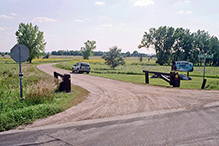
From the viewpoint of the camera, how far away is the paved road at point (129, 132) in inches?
182

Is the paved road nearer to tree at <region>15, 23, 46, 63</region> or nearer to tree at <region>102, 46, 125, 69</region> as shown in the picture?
tree at <region>102, 46, 125, 69</region>

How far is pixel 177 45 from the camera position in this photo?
3039 inches

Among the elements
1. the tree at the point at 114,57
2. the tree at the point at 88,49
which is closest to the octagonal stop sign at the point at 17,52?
the tree at the point at 114,57

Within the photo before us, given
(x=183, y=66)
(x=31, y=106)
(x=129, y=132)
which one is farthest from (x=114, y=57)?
(x=129, y=132)

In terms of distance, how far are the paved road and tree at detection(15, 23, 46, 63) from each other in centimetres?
7292

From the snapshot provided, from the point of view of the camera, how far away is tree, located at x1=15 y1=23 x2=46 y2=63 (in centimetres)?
7294

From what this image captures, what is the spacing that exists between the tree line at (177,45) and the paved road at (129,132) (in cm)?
7158

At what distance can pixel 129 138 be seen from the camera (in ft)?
15.8

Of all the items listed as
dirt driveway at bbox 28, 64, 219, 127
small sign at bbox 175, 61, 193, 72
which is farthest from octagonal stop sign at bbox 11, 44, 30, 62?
small sign at bbox 175, 61, 193, 72

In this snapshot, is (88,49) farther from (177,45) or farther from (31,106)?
(31,106)

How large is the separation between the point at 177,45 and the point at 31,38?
2272 inches

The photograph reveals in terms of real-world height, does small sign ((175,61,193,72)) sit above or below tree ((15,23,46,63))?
below

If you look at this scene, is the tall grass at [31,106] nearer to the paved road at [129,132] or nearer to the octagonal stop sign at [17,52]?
the paved road at [129,132]

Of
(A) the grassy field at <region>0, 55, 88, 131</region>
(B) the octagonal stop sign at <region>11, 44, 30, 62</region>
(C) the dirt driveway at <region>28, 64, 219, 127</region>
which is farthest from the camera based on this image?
(B) the octagonal stop sign at <region>11, 44, 30, 62</region>
